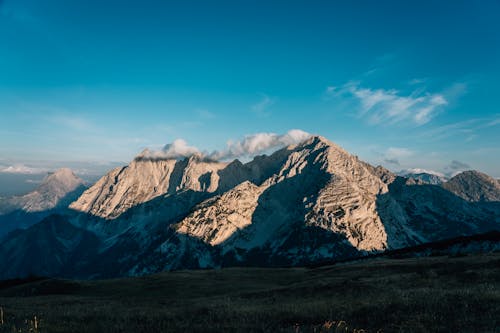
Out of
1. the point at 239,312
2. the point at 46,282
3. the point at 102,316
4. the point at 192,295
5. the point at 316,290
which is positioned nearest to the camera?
the point at 239,312

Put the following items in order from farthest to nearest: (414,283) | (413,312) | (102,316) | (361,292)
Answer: (414,283)
(361,292)
(102,316)
(413,312)

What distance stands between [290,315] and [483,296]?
9861 mm

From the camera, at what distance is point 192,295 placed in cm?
4344

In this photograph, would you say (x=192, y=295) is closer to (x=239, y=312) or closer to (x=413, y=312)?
(x=239, y=312)

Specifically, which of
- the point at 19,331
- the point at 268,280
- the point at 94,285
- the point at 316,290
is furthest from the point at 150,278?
the point at 19,331

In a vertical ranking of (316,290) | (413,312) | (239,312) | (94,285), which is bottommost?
(94,285)

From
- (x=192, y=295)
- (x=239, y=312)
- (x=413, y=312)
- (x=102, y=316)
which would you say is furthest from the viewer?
(x=192, y=295)

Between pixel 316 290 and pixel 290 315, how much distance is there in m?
14.9

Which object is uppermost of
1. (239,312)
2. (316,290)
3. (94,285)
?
(239,312)

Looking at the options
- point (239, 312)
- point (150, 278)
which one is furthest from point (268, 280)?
point (239, 312)

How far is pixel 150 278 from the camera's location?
62594 mm

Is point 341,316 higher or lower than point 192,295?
higher

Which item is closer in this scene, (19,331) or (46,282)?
(19,331)

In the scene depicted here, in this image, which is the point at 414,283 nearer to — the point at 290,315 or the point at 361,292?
the point at 361,292
